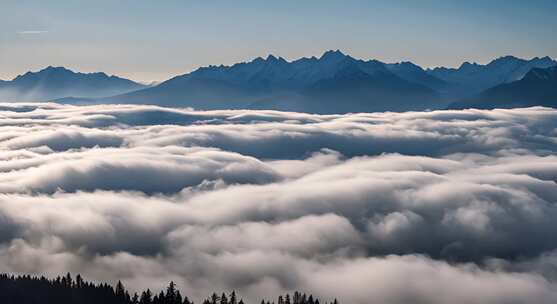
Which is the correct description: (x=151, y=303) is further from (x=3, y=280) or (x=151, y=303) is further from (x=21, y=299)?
(x=3, y=280)

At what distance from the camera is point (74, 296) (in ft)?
547

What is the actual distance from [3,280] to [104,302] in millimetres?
30538

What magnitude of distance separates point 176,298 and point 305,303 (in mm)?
44824

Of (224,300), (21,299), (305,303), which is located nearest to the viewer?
(21,299)

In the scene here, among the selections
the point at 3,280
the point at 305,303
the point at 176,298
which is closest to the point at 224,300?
the point at 176,298

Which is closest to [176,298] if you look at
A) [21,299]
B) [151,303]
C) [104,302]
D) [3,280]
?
[151,303]

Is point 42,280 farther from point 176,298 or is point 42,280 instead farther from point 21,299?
point 176,298

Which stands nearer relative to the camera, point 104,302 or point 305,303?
point 104,302

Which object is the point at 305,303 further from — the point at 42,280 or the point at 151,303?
the point at 42,280

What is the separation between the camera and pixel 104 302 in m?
170

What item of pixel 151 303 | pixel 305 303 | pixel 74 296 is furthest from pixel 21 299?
pixel 305 303

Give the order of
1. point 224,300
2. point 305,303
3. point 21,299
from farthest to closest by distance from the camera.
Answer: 1. point 305,303
2. point 224,300
3. point 21,299

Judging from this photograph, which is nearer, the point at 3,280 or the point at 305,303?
the point at 3,280

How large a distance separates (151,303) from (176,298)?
739cm
